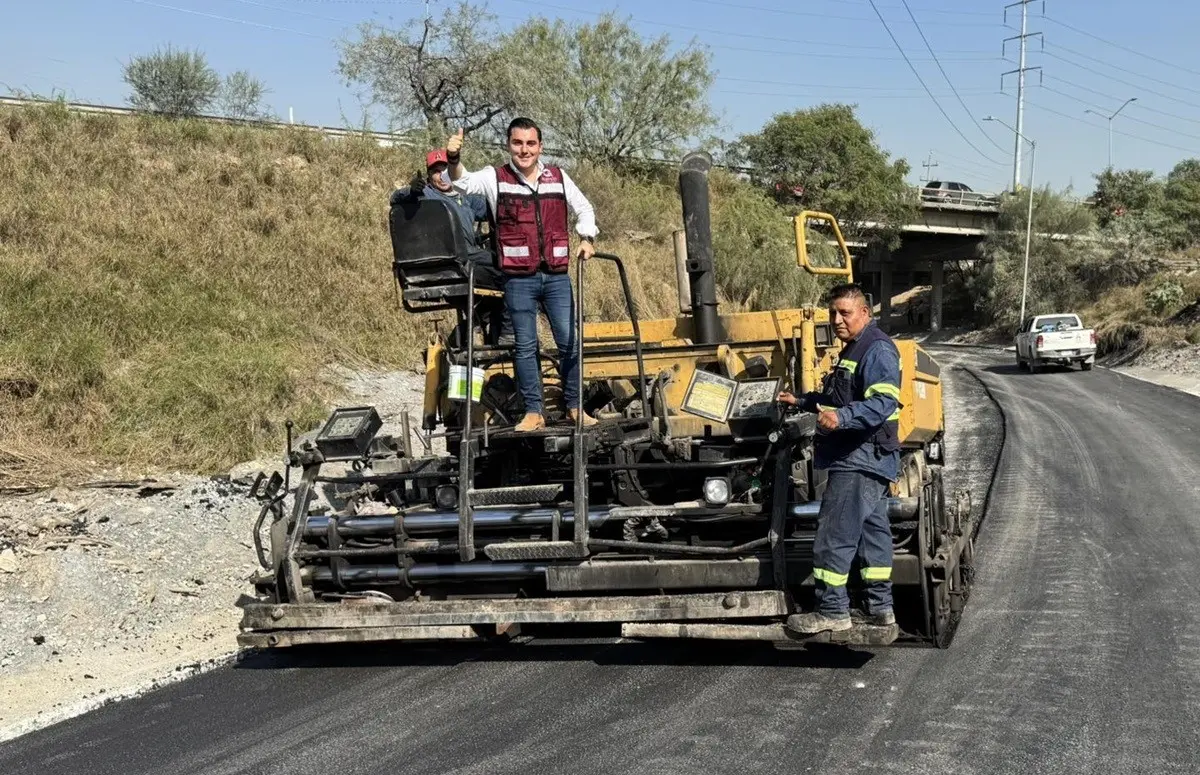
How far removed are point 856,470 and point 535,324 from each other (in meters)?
1.91

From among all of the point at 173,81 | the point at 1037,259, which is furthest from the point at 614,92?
the point at 1037,259

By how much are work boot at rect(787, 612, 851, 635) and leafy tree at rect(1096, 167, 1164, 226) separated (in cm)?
5501

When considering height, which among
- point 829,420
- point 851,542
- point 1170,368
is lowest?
point 1170,368

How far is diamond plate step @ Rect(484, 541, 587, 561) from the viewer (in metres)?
5.10

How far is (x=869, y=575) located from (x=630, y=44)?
33.2 metres

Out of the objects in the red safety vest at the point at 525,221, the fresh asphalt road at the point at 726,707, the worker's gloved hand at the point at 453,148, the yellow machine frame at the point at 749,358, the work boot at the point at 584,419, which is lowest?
the fresh asphalt road at the point at 726,707

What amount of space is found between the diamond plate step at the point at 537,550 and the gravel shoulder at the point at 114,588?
201 centimetres

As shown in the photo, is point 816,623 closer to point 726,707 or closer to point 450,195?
point 726,707

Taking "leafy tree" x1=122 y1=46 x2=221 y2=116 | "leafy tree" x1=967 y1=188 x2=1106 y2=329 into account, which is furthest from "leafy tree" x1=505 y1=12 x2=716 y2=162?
"leafy tree" x1=967 y1=188 x2=1106 y2=329

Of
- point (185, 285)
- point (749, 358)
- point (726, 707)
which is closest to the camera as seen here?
point (726, 707)

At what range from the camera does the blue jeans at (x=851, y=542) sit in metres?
4.85

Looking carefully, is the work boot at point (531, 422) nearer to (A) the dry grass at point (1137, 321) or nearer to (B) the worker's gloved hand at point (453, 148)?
(B) the worker's gloved hand at point (453, 148)

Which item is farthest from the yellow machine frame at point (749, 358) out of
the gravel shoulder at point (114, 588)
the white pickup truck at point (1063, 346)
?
the white pickup truck at point (1063, 346)

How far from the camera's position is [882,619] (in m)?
4.92
